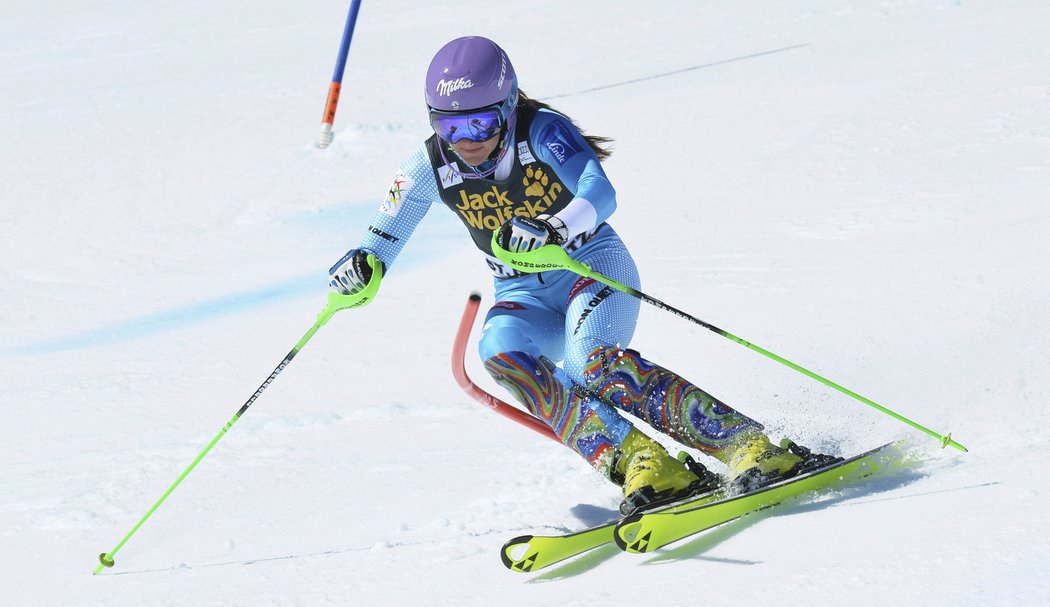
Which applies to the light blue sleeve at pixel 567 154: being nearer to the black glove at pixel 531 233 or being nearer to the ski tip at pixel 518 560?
the black glove at pixel 531 233

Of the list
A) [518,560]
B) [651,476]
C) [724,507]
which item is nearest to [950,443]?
[724,507]

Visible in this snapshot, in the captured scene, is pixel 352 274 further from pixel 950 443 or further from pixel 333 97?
pixel 333 97

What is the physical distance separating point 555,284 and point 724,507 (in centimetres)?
106

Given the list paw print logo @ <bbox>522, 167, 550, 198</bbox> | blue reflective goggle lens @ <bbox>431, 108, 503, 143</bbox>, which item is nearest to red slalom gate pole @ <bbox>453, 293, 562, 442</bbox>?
paw print logo @ <bbox>522, 167, 550, 198</bbox>

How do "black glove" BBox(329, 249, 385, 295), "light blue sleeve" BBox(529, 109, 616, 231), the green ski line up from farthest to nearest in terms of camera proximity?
1. "black glove" BBox(329, 249, 385, 295)
2. "light blue sleeve" BBox(529, 109, 616, 231)
3. the green ski

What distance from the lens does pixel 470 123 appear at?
3625 millimetres

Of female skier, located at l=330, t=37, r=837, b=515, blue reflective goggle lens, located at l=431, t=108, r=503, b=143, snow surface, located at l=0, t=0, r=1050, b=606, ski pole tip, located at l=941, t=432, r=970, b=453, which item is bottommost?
snow surface, located at l=0, t=0, r=1050, b=606

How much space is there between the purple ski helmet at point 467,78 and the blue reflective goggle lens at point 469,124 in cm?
2

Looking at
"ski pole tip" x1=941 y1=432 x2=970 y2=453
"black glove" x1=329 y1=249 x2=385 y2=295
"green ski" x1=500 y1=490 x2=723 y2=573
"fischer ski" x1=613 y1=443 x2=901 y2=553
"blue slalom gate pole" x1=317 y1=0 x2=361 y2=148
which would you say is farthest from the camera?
"blue slalom gate pole" x1=317 y1=0 x2=361 y2=148

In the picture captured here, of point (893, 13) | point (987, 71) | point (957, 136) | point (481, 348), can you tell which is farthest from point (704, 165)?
point (481, 348)

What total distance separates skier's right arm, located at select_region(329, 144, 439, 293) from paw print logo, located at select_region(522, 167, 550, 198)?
0.35 meters

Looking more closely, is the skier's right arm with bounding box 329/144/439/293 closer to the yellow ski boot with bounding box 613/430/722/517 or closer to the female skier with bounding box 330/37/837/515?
the female skier with bounding box 330/37/837/515

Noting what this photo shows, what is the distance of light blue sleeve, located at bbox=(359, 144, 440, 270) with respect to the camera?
3979mm

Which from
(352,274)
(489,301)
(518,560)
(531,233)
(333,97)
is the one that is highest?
(531,233)
